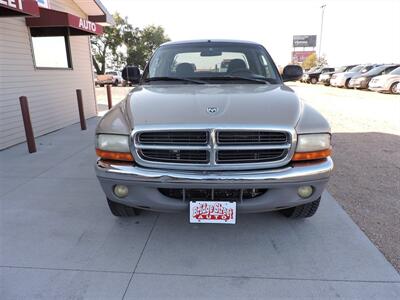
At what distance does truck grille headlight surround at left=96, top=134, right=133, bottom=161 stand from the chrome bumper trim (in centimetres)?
9

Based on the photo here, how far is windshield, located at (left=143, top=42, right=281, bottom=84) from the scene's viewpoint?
368cm

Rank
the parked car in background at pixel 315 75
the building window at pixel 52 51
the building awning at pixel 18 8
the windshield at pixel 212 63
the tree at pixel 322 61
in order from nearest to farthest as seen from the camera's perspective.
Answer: the windshield at pixel 212 63 < the building awning at pixel 18 8 < the building window at pixel 52 51 < the parked car in background at pixel 315 75 < the tree at pixel 322 61

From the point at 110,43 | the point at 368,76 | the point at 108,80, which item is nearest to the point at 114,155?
the point at 368,76

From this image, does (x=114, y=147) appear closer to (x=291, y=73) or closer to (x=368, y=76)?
(x=291, y=73)

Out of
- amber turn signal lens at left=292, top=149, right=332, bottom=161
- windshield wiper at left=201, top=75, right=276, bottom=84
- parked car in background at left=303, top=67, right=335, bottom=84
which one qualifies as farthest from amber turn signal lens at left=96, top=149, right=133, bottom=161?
parked car in background at left=303, top=67, right=335, bottom=84

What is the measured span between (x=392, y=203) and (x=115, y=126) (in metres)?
3.18

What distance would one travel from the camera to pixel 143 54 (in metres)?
43.4

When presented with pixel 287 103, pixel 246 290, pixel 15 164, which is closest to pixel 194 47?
pixel 287 103

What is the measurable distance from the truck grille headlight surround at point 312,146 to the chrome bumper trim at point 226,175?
0.19ft

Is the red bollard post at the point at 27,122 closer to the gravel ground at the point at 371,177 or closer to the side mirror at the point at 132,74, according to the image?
the side mirror at the point at 132,74

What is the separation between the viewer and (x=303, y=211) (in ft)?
10.2

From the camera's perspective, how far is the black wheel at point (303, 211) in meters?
3.02

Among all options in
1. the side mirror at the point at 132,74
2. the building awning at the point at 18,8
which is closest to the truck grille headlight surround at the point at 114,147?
the side mirror at the point at 132,74

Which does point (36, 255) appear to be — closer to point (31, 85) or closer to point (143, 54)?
point (31, 85)
